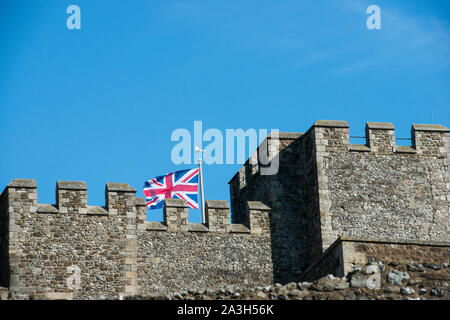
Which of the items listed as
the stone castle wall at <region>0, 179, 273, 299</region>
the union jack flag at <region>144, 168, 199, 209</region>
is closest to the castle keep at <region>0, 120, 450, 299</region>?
the stone castle wall at <region>0, 179, 273, 299</region>

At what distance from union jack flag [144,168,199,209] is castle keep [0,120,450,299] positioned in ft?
7.49

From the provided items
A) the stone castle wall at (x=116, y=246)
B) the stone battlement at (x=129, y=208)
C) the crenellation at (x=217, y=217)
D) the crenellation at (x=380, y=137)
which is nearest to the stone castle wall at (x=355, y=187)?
the crenellation at (x=380, y=137)

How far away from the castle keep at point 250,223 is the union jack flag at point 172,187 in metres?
2.28

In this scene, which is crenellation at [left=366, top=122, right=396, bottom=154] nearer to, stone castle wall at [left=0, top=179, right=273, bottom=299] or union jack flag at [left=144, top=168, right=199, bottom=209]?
stone castle wall at [left=0, top=179, right=273, bottom=299]

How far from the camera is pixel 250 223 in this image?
119ft

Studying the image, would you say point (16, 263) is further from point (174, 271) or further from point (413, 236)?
point (413, 236)

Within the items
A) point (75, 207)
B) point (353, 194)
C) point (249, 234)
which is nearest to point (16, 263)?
point (75, 207)

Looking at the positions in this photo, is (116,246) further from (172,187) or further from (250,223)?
(172,187)

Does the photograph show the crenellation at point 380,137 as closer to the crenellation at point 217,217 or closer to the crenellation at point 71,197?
the crenellation at point 217,217

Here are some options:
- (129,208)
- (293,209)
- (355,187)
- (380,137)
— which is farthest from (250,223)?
(380,137)

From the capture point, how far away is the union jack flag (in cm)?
3919

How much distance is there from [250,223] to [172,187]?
4.18 m

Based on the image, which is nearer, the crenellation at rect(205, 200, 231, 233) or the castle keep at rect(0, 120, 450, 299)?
the castle keep at rect(0, 120, 450, 299)

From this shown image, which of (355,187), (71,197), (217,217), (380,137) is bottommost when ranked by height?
(217,217)
